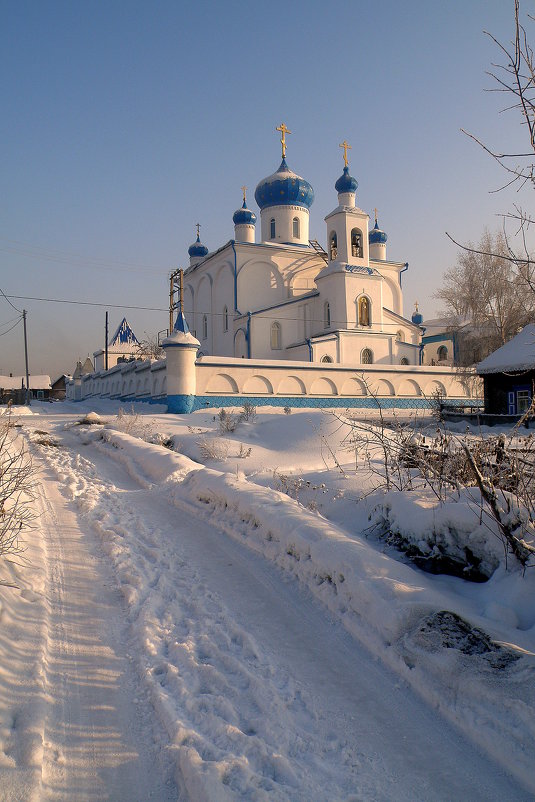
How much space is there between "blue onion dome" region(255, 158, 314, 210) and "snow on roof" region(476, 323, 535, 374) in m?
18.8

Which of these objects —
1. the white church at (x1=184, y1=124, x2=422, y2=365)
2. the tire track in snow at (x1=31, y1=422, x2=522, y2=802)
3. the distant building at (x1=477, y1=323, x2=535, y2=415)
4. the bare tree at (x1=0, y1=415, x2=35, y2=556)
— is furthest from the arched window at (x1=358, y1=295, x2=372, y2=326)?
Result: the tire track in snow at (x1=31, y1=422, x2=522, y2=802)

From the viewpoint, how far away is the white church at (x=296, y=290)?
30.7m

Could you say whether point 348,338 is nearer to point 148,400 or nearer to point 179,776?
point 148,400

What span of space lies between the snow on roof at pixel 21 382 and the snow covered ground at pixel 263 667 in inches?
2705

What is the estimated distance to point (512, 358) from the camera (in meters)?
19.2

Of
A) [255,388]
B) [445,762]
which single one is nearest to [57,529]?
[445,762]

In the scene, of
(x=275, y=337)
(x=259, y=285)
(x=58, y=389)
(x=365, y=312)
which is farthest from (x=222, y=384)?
(x=58, y=389)

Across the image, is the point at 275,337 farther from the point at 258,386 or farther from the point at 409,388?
the point at 409,388

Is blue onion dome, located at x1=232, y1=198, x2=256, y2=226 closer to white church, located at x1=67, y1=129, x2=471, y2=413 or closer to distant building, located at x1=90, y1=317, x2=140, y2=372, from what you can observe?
white church, located at x1=67, y1=129, x2=471, y2=413

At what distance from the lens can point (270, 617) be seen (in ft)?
12.6

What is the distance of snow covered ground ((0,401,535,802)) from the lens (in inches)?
89.7

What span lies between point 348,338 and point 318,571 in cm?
2668

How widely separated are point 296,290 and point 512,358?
57.0 ft

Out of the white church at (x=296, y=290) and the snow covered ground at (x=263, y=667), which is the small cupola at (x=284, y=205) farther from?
the snow covered ground at (x=263, y=667)
